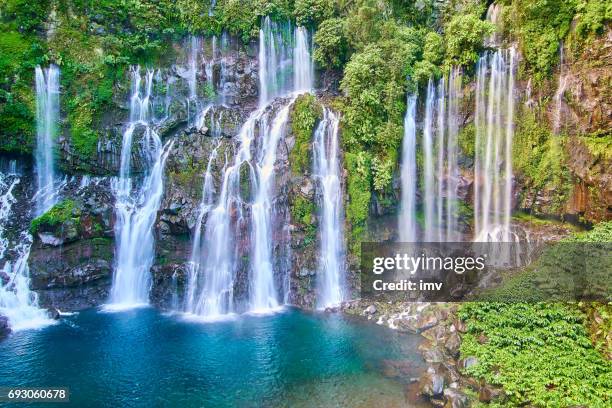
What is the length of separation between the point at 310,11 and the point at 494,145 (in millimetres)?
13463

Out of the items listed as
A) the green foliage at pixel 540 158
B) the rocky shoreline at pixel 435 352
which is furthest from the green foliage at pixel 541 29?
the rocky shoreline at pixel 435 352

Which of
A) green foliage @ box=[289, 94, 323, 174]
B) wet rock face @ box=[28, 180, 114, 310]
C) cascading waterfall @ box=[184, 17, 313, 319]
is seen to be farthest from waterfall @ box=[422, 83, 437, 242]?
wet rock face @ box=[28, 180, 114, 310]

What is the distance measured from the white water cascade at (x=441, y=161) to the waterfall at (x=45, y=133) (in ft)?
63.1

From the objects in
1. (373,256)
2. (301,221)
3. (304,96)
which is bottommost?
(373,256)

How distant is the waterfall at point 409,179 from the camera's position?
21.9m

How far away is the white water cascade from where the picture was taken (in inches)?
850

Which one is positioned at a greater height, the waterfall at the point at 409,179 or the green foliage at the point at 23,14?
the green foliage at the point at 23,14

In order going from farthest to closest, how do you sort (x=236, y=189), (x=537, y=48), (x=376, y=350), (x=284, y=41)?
(x=284, y=41) → (x=236, y=189) → (x=537, y=48) → (x=376, y=350)

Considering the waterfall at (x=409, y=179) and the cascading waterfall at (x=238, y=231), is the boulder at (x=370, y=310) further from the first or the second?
the waterfall at (x=409, y=179)

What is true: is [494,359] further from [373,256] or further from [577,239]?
[373,256]

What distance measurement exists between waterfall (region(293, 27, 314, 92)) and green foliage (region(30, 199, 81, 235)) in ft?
46.6

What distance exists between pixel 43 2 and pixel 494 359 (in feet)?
91.9

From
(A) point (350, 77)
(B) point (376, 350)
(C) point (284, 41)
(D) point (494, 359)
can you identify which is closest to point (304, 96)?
(A) point (350, 77)

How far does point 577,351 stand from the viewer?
12.8 metres
